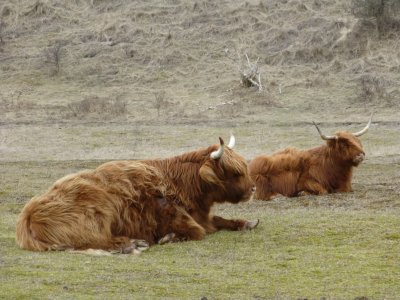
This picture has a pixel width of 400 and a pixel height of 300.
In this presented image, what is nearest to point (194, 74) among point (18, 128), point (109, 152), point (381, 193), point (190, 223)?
point (18, 128)

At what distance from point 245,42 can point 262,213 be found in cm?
2160

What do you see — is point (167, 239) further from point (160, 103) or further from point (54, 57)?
point (54, 57)

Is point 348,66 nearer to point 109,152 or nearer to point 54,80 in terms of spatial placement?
point 54,80

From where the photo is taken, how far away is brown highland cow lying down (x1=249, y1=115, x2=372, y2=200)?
12.6 meters

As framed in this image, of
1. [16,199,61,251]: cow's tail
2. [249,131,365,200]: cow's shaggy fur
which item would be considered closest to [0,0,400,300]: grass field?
[16,199,61,251]: cow's tail

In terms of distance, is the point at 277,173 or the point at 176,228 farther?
the point at 277,173

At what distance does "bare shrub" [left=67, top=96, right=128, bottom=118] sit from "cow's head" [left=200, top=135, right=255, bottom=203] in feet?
52.2

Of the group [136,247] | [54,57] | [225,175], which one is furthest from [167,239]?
[54,57]

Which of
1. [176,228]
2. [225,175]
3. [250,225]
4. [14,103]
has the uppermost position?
[225,175]

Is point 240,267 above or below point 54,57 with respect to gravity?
below

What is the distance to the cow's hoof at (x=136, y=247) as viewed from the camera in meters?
8.18

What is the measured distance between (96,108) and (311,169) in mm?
13611

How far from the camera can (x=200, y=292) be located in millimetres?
6512

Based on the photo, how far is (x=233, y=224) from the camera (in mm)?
9227
